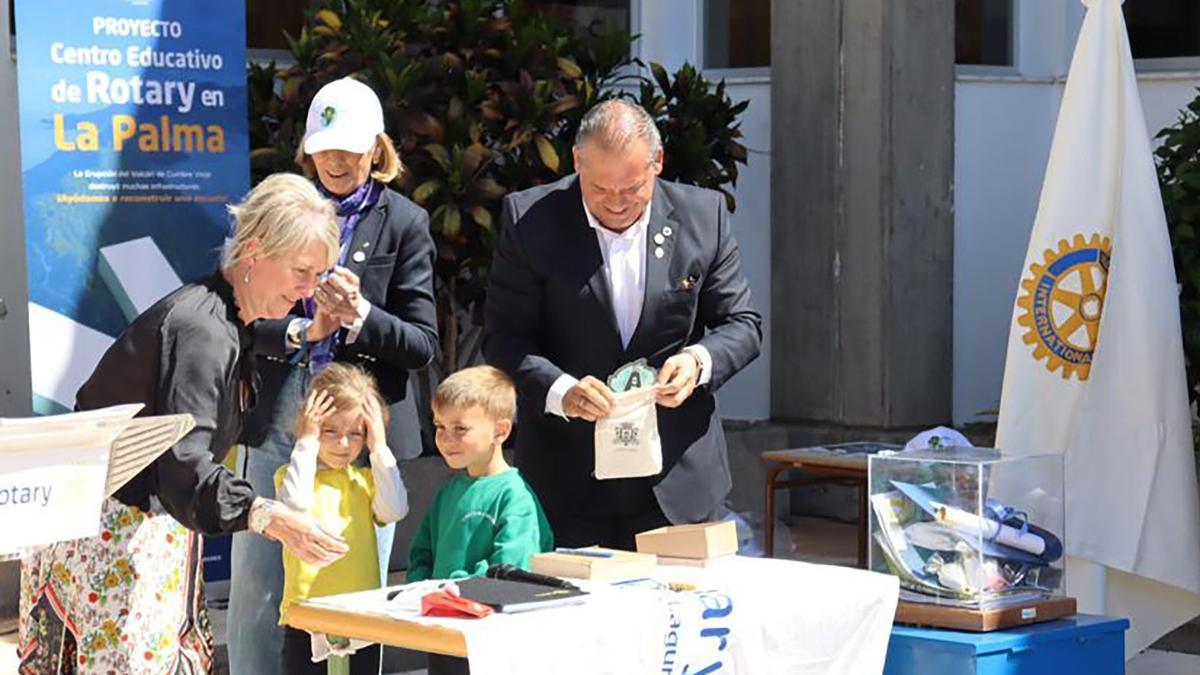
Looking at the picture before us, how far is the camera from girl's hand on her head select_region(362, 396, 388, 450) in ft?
16.0

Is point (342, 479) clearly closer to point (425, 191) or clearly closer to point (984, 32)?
point (425, 191)

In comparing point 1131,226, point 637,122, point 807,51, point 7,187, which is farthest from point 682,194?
point 807,51

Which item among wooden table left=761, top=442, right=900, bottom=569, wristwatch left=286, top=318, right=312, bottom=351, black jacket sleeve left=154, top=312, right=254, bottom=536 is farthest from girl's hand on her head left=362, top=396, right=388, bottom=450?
wooden table left=761, top=442, right=900, bottom=569

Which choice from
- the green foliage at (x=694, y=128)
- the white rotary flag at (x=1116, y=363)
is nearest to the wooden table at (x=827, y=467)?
the white rotary flag at (x=1116, y=363)

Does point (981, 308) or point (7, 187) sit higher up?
point (7, 187)

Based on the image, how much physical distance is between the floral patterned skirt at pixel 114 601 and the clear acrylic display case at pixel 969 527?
168 centimetres

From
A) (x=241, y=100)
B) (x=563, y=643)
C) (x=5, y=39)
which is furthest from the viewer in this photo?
(x=5, y=39)

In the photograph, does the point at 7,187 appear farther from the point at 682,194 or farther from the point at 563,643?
the point at 563,643

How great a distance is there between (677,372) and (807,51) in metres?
4.81

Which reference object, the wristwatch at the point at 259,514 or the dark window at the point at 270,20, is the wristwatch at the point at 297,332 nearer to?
the wristwatch at the point at 259,514

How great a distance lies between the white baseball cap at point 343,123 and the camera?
5098 millimetres

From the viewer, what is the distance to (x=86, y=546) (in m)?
4.12

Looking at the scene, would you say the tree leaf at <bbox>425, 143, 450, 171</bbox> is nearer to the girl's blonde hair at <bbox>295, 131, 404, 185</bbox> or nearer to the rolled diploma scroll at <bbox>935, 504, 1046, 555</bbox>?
the girl's blonde hair at <bbox>295, 131, 404, 185</bbox>

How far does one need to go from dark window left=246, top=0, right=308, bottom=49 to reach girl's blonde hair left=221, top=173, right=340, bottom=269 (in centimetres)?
468
